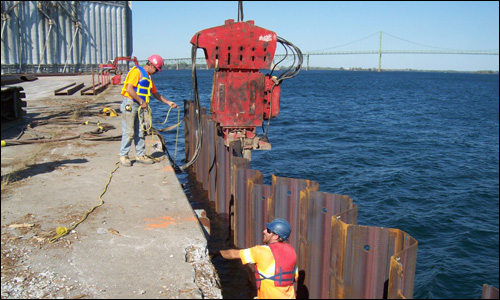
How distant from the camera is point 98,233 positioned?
213 inches

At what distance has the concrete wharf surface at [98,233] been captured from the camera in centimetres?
429

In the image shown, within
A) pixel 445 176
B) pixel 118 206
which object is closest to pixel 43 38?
pixel 445 176

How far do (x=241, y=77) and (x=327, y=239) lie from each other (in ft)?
14.1

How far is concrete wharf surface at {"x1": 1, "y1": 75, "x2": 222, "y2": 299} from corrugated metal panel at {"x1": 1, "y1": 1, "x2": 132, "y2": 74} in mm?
34458

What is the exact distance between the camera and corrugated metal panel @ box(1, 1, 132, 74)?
38281mm

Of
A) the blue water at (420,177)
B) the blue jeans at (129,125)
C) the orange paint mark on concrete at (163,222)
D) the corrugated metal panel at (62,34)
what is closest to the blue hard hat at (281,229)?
the orange paint mark on concrete at (163,222)

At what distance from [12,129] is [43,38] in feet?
110

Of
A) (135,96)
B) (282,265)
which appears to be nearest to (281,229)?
(282,265)

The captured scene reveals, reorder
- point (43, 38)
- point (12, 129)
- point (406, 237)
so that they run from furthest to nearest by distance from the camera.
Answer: point (43, 38) < point (12, 129) < point (406, 237)

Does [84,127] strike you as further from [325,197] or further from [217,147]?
[325,197]

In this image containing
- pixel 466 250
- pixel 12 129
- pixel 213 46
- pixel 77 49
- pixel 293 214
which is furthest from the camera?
pixel 77 49

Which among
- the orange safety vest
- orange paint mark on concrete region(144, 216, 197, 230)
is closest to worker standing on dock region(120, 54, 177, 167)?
orange paint mark on concrete region(144, 216, 197, 230)

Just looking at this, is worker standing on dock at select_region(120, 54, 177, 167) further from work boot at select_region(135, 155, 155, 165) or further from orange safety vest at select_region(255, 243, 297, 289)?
orange safety vest at select_region(255, 243, 297, 289)

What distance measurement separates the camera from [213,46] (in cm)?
804
